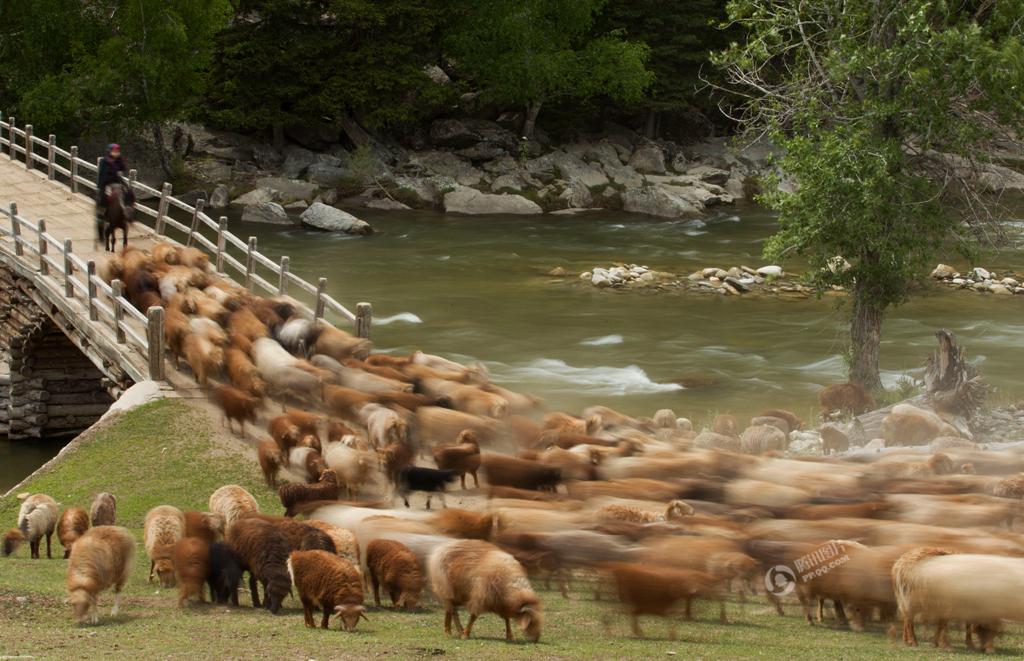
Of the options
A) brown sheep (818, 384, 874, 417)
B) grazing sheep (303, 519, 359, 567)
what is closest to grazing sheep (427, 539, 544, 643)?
grazing sheep (303, 519, 359, 567)

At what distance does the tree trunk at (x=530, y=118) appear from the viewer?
2292 inches

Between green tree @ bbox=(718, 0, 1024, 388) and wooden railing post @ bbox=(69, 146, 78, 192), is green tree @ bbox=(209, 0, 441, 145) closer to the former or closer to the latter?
wooden railing post @ bbox=(69, 146, 78, 192)

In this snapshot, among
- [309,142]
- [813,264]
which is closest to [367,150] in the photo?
[309,142]

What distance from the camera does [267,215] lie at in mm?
48469

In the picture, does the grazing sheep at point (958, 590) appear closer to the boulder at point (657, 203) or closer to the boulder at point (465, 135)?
the boulder at point (657, 203)

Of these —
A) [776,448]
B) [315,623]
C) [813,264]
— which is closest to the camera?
[315,623]

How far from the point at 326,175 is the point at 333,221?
7766 millimetres

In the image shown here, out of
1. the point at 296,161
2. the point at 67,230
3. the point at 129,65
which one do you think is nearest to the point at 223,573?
the point at 67,230

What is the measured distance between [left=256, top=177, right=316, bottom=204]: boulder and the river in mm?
3967

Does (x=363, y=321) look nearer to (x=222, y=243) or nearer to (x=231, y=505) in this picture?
(x=222, y=243)

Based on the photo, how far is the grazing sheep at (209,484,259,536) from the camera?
13.7 metres

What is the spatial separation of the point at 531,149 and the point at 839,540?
1855 inches

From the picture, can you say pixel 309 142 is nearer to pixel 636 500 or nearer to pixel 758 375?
pixel 758 375

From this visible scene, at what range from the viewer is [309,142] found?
57375 mm
